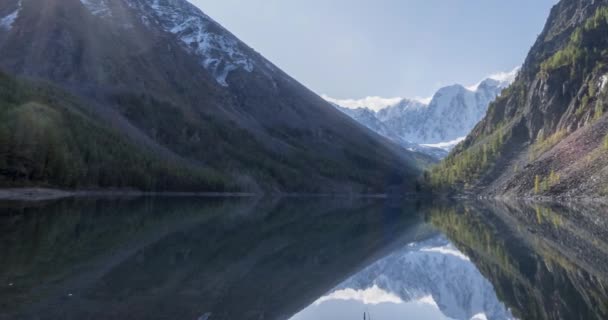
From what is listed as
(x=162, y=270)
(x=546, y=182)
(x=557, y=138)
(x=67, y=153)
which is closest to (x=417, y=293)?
(x=162, y=270)

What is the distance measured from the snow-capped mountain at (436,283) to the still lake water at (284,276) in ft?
0.33

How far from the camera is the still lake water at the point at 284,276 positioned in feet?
56.4

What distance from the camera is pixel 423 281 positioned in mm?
29125

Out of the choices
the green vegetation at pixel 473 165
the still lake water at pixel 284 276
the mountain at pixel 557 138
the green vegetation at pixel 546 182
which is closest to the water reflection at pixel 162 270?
the still lake water at pixel 284 276

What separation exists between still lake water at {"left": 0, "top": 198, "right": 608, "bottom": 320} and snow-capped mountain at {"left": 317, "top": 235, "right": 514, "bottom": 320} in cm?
10

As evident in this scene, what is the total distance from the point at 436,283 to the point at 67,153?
87.7 m

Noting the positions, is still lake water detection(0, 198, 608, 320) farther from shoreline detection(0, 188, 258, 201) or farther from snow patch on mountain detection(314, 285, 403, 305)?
shoreline detection(0, 188, 258, 201)

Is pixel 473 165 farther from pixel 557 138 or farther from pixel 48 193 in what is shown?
pixel 48 193

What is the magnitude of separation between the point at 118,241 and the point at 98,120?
123 meters

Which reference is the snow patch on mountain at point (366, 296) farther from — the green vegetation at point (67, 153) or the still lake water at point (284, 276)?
the green vegetation at point (67, 153)

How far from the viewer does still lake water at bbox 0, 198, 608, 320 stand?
1719 centimetres

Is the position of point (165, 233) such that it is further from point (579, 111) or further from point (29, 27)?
point (29, 27)

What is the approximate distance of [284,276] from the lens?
2417 centimetres

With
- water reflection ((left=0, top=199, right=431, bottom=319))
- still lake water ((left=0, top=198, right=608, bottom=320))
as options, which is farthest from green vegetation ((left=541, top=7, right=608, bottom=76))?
water reflection ((left=0, top=199, right=431, bottom=319))
